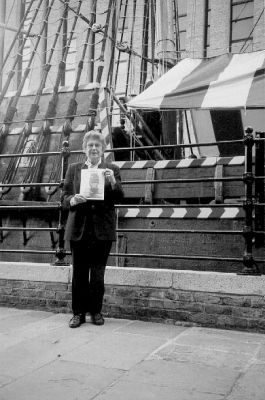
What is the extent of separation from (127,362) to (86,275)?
4.32ft

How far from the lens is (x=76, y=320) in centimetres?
404

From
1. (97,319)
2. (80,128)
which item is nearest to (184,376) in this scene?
(97,319)

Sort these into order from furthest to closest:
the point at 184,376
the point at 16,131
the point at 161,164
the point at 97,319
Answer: the point at 16,131 → the point at 161,164 → the point at 97,319 → the point at 184,376

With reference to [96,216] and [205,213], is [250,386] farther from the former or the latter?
[205,213]

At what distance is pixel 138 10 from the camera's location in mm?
22531

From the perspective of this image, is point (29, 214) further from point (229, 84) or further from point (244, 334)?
point (244, 334)

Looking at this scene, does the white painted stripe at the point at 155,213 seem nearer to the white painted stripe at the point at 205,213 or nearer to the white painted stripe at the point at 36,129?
the white painted stripe at the point at 205,213

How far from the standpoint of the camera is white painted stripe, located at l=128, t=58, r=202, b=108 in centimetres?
634

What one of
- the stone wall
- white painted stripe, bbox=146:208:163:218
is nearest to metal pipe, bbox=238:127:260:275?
the stone wall

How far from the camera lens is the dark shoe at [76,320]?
13.1ft

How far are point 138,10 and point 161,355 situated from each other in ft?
72.8

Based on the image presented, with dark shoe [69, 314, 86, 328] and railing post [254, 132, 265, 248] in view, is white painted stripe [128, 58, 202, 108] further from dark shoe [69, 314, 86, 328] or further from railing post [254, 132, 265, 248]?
dark shoe [69, 314, 86, 328]

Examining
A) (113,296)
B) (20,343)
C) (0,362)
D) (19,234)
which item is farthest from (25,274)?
(19,234)

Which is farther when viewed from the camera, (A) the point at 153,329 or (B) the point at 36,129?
(B) the point at 36,129
